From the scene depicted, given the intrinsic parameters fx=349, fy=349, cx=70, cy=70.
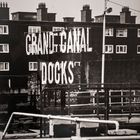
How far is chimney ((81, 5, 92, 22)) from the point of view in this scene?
2.14 m

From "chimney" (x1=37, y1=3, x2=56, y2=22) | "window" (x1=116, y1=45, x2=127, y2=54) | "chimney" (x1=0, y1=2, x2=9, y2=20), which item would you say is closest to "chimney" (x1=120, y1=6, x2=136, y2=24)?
"window" (x1=116, y1=45, x2=127, y2=54)

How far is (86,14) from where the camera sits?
216cm

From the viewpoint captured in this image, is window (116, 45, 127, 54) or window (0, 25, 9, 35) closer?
window (0, 25, 9, 35)

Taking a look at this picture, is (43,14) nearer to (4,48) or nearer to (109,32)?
(4,48)

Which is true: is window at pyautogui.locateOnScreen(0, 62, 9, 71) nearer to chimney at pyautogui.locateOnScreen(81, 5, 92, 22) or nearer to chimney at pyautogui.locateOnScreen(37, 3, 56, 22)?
chimney at pyautogui.locateOnScreen(37, 3, 56, 22)

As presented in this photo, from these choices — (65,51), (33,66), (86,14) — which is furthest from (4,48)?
(86,14)

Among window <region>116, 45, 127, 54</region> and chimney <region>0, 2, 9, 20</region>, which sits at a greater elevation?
chimney <region>0, 2, 9, 20</region>

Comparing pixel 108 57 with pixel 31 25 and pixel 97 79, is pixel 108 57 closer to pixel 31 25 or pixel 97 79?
pixel 97 79

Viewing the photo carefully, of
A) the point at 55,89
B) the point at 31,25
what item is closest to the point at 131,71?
the point at 55,89

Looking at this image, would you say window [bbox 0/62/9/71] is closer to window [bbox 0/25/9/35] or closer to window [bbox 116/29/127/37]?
window [bbox 0/25/9/35]

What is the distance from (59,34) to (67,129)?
1.98 feet

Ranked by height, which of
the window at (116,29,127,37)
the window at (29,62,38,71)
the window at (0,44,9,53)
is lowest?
the window at (29,62,38,71)

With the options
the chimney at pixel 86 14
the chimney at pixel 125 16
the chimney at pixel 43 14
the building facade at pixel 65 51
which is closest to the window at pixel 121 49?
the building facade at pixel 65 51

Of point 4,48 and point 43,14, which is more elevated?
point 43,14
